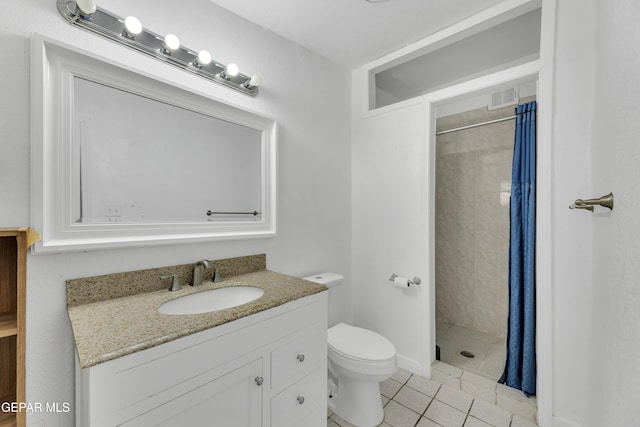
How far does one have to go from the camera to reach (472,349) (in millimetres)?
2391

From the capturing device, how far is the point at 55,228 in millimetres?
1028

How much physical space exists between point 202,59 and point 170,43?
0.15 m

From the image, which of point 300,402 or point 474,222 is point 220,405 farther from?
point 474,222

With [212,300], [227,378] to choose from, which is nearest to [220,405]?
[227,378]

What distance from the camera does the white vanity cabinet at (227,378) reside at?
0.75 m

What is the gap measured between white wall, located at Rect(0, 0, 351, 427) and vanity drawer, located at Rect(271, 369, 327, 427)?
2.38 feet

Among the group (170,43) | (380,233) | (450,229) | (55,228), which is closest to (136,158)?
(55,228)

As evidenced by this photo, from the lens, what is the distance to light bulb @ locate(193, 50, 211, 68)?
4.54 ft

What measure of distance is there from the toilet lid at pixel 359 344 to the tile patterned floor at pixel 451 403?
1.33 ft

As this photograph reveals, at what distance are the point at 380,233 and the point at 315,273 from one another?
610 mm

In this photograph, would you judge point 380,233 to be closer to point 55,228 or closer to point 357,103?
point 357,103

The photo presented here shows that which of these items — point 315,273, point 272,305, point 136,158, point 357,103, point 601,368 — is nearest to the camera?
point 601,368

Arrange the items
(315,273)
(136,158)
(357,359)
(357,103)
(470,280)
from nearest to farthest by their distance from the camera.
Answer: (136,158) < (357,359) < (315,273) < (357,103) < (470,280)

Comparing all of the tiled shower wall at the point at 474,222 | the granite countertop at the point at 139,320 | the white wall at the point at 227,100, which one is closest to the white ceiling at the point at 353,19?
the white wall at the point at 227,100
